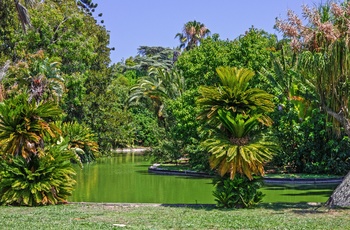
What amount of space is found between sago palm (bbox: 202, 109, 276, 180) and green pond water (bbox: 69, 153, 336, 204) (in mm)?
3117

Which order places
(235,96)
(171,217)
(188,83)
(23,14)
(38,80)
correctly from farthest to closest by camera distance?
(188,83)
(23,14)
(38,80)
(235,96)
(171,217)

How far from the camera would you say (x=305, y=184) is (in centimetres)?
2542

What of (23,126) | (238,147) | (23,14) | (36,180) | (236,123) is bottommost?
(36,180)

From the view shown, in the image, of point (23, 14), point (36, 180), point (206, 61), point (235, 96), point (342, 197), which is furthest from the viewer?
point (206, 61)

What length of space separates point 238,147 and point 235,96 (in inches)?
51.2

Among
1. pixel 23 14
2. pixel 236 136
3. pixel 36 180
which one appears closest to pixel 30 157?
pixel 36 180

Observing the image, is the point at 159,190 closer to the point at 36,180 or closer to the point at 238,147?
the point at 36,180

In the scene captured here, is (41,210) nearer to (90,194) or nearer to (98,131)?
(90,194)

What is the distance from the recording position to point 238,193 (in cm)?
1421

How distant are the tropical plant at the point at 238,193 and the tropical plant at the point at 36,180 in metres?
4.39

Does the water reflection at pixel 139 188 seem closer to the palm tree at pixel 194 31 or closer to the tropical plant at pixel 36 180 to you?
the tropical plant at pixel 36 180

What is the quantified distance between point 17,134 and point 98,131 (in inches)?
842

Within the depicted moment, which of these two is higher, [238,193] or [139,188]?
[139,188]

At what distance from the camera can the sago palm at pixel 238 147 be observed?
13992 mm
